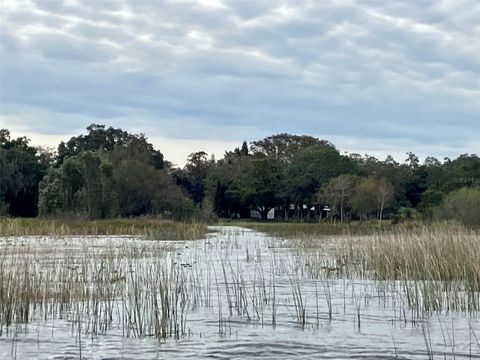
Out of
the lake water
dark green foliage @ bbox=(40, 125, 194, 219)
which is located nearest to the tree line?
dark green foliage @ bbox=(40, 125, 194, 219)

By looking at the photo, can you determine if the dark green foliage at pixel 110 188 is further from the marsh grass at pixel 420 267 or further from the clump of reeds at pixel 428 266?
the clump of reeds at pixel 428 266

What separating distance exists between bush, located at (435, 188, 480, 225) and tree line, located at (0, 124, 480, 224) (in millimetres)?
820

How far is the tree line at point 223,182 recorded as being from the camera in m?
51.3

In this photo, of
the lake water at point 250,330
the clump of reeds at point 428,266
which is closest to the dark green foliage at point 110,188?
the clump of reeds at point 428,266

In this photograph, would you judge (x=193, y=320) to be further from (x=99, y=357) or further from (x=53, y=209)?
(x=53, y=209)

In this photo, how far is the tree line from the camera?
168 feet

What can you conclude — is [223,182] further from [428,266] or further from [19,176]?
[428,266]

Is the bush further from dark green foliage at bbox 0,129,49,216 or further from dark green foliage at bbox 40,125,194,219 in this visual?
dark green foliage at bbox 0,129,49,216

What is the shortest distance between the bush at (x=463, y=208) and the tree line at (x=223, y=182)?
820 mm

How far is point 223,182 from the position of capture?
240 ft

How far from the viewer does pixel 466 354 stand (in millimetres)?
7570

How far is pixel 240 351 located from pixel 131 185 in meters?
51.0

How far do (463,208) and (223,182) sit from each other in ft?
135

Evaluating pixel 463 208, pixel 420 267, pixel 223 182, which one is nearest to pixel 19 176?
pixel 223 182
